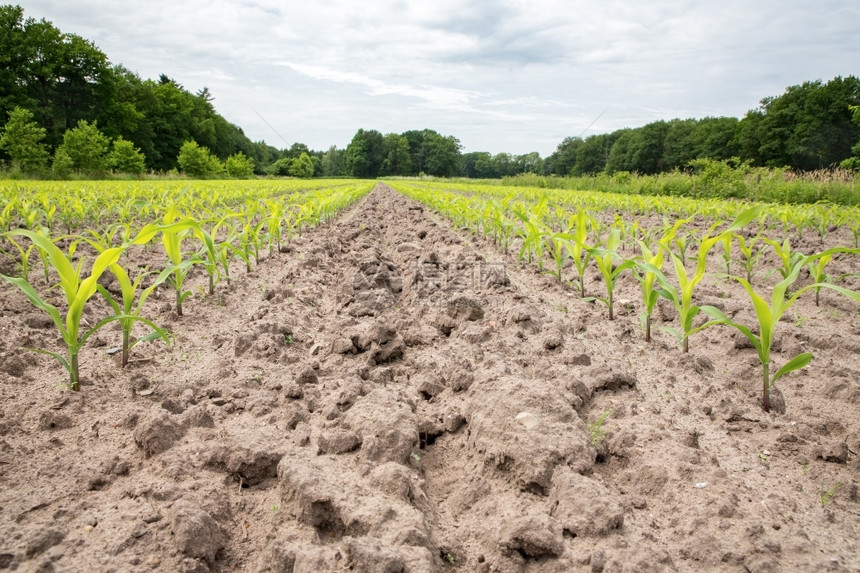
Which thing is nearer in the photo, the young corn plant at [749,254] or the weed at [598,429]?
the weed at [598,429]

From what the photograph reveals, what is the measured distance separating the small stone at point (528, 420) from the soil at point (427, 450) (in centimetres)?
1

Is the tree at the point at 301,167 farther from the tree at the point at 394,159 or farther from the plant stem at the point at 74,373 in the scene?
the plant stem at the point at 74,373

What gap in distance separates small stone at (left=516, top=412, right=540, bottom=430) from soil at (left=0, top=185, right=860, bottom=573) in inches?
0.5

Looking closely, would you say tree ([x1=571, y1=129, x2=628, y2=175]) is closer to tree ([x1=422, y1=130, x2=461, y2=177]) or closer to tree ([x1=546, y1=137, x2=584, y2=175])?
tree ([x1=546, y1=137, x2=584, y2=175])

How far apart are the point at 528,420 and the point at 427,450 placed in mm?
398

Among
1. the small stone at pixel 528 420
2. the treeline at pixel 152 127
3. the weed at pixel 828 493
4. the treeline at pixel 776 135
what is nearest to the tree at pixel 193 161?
the treeline at pixel 152 127

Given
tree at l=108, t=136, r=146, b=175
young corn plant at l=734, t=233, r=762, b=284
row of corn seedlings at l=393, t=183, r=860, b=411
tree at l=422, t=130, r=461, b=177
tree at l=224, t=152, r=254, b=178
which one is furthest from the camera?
tree at l=422, t=130, r=461, b=177

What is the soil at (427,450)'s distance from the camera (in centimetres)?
115

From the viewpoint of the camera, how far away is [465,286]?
387cm

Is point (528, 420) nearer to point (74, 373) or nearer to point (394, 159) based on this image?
point (74, 373)

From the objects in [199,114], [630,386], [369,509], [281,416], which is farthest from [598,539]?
[199,114]

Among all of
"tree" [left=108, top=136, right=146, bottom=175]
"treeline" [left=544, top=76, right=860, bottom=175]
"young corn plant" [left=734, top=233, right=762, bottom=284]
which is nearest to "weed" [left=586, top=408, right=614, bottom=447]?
"young corn plant" [left=734, top=233, right=762, bottom=284]

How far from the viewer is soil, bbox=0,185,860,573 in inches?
45.4

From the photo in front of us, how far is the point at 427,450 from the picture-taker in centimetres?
172
